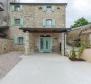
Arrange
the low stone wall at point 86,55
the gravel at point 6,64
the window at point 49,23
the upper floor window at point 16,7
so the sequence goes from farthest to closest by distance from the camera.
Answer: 1. the upper floor window at point 16,7
2. the window at point 49,23
3. the low stone wall at point 86,55
4. the gravel at point 6,64

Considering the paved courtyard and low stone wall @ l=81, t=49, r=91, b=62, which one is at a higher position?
low stone wall @ l=81, t=49, r=91, b=62

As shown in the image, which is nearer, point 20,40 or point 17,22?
point 20,40

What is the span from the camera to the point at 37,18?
3234 cm

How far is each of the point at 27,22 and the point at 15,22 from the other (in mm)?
1766

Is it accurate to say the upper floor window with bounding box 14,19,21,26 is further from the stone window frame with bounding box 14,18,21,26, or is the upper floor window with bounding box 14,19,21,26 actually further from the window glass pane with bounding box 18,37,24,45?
the window glass pane with bounding box 18,37,24,45

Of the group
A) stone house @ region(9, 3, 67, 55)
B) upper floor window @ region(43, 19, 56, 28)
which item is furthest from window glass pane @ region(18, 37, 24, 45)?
upper floor window @ region(43, 19, 56, 28)

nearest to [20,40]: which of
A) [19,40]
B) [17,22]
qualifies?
[19,40]

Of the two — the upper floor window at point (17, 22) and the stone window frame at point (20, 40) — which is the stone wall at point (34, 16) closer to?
the upper floor window at point (17, 22)

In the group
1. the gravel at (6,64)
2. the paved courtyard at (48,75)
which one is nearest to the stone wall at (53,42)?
the gravel at (6,64)

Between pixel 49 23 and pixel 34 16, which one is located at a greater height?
pixel 34 16

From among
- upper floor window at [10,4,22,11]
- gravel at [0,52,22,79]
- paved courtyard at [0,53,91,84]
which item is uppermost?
upper floor window at [10,4,22,11]

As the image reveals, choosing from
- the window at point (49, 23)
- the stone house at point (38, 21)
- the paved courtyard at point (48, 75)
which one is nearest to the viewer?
the paved courtyard at point (48, 75)

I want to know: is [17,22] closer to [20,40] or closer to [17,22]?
[17,22]

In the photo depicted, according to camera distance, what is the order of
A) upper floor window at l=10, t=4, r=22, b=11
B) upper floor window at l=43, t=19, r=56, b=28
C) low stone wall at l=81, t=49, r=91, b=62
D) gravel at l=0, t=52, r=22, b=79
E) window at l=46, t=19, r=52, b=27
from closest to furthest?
gravel at l=0, t=52, r=22, b=79, low stone wall at l=81, t=49, r=91, b=62, upper floor window at l=43, t=19, r=56, b=28, window at l=46, t=19, r=52, b=27, upper floor window at l=10, t=4, r=22, b=11
